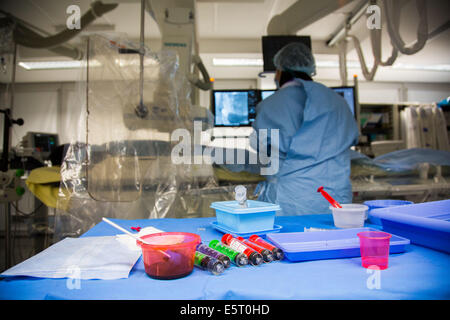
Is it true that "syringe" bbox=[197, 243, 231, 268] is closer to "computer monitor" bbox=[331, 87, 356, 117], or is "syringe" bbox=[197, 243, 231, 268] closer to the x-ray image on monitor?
the x-ray image on monitor

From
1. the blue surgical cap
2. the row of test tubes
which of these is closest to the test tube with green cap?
the row of test tubes

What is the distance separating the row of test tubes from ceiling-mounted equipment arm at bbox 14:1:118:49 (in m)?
2.17

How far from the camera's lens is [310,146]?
172cm

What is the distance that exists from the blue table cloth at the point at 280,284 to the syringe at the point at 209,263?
1cm

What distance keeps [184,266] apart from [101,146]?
3.98 feet

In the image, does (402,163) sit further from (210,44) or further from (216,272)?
(210,44)

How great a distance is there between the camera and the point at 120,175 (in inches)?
64.9

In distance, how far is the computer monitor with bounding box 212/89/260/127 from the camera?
2717 millimetres

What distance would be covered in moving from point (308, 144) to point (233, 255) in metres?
1.21

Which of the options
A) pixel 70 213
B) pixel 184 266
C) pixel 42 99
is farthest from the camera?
pixel 42 99
